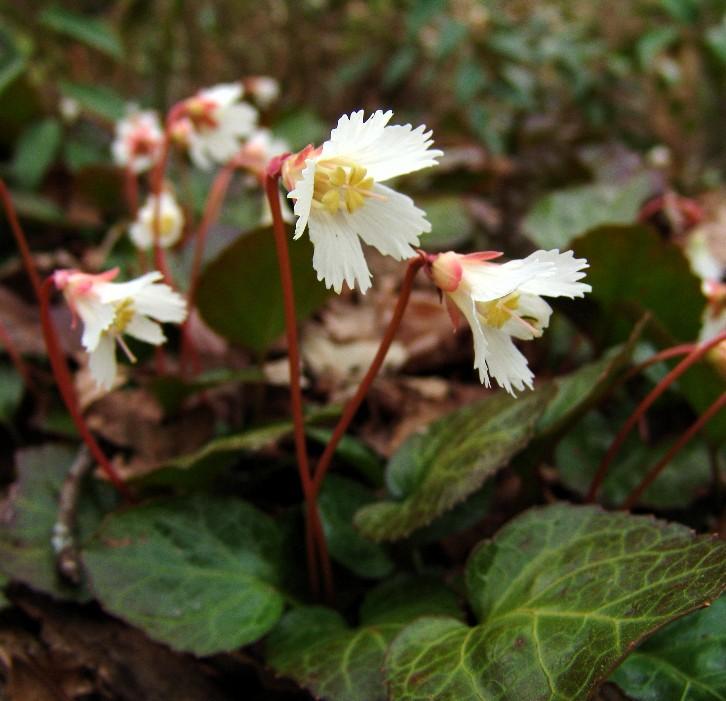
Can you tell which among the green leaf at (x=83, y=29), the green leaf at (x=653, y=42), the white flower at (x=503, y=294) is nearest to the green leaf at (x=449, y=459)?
the white flower at (x=503, y=294)

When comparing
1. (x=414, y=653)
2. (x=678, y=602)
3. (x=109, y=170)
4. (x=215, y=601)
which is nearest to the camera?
(x=678, y=602)

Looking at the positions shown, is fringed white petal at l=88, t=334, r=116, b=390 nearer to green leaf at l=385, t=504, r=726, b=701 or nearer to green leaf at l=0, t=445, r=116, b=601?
green leaf at l=0, t=445, r=116, b=601

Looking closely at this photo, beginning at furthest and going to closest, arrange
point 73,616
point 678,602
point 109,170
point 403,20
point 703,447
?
point 403,20
point 109,170
point 703,447
point 73,616
point 678,602

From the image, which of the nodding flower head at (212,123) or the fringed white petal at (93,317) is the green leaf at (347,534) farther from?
the nodding flower head at (212,123)

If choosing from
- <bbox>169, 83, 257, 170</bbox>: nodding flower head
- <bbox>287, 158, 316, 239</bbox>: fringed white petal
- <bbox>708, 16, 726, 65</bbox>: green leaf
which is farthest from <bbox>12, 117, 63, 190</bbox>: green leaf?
<bbox>708, 16, 726, 65</bbox>: green leaf

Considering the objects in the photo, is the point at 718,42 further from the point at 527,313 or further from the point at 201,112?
the point at 527,313

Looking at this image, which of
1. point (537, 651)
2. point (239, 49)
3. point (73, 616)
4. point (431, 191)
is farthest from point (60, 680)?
point (239, 49)

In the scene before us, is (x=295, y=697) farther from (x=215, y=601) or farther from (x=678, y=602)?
(x=678, y=602)

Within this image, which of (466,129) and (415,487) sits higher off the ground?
(466,129)
